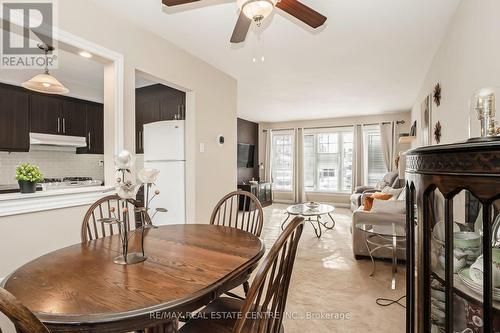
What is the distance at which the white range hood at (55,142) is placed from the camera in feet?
12.1

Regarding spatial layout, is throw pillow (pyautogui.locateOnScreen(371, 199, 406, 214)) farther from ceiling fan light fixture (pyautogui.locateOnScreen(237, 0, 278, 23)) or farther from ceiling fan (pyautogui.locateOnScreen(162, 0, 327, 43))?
ceiling fan light fixture (pyautogui.locateOnScreen(237, 0, 278, 23))

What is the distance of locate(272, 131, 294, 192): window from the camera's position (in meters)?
8.09

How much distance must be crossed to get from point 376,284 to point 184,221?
217cm

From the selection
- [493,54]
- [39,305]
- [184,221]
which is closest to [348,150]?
[184,221]

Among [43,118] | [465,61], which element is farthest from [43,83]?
[465,61]

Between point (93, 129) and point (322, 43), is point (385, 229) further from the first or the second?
point (93, 129)

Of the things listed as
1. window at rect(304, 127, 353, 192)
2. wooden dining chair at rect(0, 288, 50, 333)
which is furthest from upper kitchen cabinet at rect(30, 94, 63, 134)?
window at rect(304, 127, 353, 192)

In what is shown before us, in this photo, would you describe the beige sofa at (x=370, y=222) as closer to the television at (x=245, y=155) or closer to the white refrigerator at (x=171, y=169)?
the white refrigerator at (x=171, y=169)

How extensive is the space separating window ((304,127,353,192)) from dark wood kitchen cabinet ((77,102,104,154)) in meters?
5.36

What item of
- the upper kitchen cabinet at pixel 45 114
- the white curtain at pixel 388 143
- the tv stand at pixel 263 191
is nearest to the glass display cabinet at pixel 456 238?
the upper kitchen cabinet at pixel 45 114

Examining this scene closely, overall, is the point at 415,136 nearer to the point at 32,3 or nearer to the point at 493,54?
the point at 493,54

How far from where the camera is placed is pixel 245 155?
7.59m

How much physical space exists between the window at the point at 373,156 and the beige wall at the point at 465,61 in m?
4.19

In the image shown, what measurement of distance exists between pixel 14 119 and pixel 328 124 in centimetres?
665
